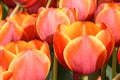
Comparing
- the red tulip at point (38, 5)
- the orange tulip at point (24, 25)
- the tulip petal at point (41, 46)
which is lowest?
the red tulip at point (38, 5)

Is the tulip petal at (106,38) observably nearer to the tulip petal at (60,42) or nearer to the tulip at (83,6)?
the tulip petal at (60,42)

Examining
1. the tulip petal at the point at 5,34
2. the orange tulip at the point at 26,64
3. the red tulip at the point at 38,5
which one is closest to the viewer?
the orange tulip at the point at 26,64

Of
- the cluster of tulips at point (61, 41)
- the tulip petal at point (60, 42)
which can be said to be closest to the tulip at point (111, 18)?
the cluster of tulips at point (61, 41)

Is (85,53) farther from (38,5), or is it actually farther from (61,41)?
(38,5)

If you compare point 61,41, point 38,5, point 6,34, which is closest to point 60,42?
point 61,41

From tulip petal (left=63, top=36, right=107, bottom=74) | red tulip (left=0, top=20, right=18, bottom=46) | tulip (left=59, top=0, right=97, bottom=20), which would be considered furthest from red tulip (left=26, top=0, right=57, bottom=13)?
tulip petal (left=63, top=36, right=107, bottom=74)

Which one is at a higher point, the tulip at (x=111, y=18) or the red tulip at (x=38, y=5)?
the tulip at (x=111, y=18)

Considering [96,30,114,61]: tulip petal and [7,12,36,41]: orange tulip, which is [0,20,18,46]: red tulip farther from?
[96,30,114,61]: tulip petal

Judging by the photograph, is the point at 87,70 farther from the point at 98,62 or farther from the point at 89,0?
the point at 89,0
